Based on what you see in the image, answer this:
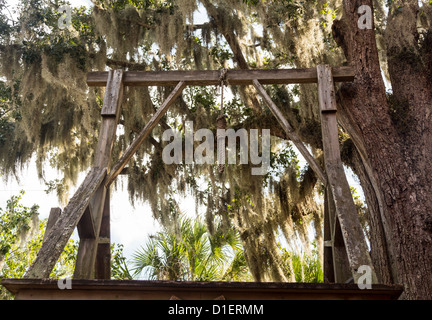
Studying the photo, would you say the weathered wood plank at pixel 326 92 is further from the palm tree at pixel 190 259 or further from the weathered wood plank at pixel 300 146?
the palm tree at pixel 190 259

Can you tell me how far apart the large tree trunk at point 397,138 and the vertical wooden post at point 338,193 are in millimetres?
598

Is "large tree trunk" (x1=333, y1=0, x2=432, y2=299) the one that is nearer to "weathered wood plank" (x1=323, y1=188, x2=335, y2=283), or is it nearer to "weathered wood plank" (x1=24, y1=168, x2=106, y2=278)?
"weathered wood plank" (x1=323, y1=188, x2=335, y2=283)

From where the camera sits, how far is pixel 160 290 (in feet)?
8.37

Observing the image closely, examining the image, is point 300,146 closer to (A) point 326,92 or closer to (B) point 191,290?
(A) point 326,92

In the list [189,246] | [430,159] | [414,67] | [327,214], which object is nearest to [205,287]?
[327,214]

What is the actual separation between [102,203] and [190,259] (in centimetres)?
629

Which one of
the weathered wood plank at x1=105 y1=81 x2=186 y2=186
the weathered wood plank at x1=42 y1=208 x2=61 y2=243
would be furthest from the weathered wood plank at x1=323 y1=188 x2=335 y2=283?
the weathered wood plank at x1=42 y1=208 x2=61 y2=243

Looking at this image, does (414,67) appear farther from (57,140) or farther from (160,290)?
(57,140)

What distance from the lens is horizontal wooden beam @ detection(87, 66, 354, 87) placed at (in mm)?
4027

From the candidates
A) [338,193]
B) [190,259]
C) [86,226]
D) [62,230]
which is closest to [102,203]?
[86,226]

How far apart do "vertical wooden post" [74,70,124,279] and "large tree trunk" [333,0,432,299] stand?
7.48 feet

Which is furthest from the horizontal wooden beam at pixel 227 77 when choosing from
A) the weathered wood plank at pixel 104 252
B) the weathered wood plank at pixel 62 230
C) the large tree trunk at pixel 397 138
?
the weathered wood plank at pixel 104 252

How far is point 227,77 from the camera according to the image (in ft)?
13.5

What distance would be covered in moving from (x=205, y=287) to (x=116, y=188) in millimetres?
4901
